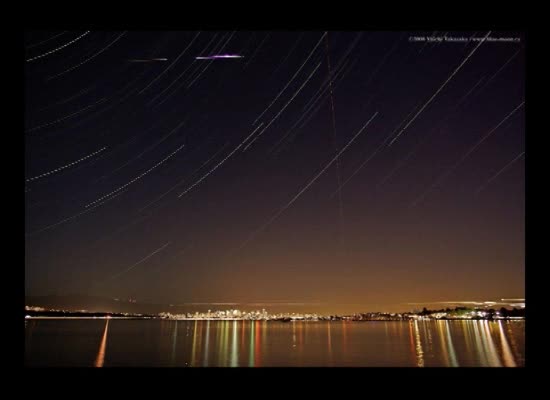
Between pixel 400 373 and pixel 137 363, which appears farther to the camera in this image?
pixel 137 363

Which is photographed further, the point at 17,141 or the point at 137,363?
the point at 137,363

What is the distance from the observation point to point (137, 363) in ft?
37.7

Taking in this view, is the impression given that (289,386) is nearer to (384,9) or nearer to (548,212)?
(548,212)

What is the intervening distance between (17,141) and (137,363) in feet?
30.3

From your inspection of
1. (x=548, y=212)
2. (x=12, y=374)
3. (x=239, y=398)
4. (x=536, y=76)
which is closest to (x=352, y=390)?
(x=239, y=398)

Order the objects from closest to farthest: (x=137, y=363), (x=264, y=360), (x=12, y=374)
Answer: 1. (x=12, y=374)
2. (x=137, y=363)
3. (x=264, y=360)

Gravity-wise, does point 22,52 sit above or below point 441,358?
above

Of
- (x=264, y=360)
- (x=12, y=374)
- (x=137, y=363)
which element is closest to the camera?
(x=12, y=374)

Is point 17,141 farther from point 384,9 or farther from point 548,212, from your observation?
point 548,212

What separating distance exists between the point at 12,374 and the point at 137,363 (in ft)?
29.4

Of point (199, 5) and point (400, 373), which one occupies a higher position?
point (199, 5)

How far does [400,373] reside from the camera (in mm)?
3068

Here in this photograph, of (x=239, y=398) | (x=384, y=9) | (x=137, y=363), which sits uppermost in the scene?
(x=384, y=9)

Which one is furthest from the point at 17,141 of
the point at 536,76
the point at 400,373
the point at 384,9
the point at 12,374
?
the point at 536,76
